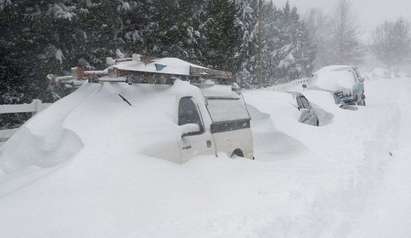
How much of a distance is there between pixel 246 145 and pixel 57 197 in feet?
13.9

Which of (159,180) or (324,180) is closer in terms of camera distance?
(159,180)

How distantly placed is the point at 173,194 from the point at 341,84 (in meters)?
16.0

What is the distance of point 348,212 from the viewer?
6.52 m

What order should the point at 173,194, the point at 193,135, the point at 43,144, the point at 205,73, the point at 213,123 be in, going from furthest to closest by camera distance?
the point at 205,73, the point at 213,123, the point at 193,135, the point at 43,144, the point at 173,194

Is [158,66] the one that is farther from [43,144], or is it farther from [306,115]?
[306,115]

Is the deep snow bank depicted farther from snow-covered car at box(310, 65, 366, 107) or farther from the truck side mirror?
snow-covered car at box(310, 65, 366, 107)

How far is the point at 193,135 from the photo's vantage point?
6.79m

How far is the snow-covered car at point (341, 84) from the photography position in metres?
19.7

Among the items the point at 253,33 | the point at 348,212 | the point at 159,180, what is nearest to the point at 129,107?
the point at 159,180

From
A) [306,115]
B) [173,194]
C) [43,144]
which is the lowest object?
[306,115]

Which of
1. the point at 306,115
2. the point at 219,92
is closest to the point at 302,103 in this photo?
the point at 306,115

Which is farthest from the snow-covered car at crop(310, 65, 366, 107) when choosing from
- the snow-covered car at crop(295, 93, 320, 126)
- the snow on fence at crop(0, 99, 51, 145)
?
the snow on fence at crop(0, 99, 51, 145)

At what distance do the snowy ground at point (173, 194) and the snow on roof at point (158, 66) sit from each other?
0.54 meters

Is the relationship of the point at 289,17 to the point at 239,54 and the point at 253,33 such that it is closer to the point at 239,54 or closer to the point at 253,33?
the point at 253,33
